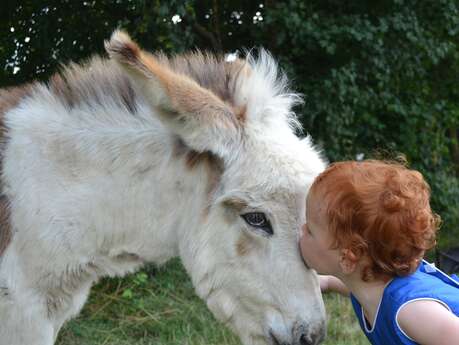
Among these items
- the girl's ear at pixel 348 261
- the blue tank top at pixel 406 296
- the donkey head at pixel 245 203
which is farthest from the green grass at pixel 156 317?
the girl's ear at pixel 348 261

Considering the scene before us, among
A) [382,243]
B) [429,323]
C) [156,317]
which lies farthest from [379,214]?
[156,317]

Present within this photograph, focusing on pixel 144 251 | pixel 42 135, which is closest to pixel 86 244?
pixel 144 251

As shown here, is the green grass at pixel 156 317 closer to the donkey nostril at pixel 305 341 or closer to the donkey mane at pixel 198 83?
the donkey nostril at pixel 305 341

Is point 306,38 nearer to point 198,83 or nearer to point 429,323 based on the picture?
point 198,83

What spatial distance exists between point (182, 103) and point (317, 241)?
25.6 inches

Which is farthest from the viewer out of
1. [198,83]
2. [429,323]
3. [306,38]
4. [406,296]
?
[306,38]

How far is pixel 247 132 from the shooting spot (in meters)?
2.34

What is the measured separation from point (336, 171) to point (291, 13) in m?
2.86

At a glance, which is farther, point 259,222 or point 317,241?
point 259,222

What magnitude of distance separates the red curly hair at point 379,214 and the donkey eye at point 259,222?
229 millimetres

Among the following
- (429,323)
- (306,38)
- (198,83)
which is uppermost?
(198,83)

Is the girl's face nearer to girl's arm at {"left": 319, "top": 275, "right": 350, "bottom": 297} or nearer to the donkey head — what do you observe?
the donkey head

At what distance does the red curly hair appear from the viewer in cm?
203

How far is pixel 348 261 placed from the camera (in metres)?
2.12
